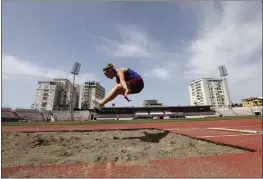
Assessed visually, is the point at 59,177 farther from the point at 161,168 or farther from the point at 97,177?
the point at 161,168

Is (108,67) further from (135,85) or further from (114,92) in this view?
(135,85)

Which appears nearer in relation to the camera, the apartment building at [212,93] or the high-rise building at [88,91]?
the high-rise building at [88,91]

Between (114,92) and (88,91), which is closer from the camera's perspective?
(114,92)

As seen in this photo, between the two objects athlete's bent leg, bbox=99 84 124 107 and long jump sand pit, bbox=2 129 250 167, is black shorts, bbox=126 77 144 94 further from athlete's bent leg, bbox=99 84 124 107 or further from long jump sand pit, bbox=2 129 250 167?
long jump sand pit, bbox=2 129 250 167

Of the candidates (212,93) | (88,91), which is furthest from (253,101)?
(88,91)

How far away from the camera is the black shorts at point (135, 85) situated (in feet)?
13.2

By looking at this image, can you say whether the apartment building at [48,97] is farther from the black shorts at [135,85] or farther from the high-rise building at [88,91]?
the black shorts at [135,85]

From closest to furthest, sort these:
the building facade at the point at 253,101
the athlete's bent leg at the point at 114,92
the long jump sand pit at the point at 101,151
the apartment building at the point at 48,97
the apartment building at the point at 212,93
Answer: the long jump sand pit at the point at 101,151 → the athlete's bent leg at the point at 114,92 → the building facade at the point at 253,101 → the apartment building at the point at 48,97 → the apartment building at the point at 212,93

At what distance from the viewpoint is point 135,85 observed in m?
4.07

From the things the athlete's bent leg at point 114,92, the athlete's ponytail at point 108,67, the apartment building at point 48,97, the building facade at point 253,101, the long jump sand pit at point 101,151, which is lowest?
the long jump sand pit at point 101,151

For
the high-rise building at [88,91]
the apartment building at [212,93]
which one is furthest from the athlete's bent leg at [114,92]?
the apartment building at [212,93]

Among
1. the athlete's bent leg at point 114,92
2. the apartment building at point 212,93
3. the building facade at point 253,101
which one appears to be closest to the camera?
the athlete's bent leg at point 114,92

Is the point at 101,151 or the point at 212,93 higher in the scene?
the point at 212,93

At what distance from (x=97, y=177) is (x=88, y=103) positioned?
118m
